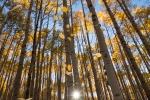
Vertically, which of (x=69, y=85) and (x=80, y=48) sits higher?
(x=80, y=48)

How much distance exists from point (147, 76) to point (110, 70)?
18197mm

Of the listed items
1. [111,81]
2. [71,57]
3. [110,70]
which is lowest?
[111,81]

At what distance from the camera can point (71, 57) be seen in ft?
12.2

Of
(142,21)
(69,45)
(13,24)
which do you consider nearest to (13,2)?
(13,24)

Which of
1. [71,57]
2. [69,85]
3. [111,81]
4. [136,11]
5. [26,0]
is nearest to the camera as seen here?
[111,81]

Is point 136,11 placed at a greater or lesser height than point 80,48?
greater

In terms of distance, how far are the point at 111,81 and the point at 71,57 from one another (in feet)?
6.16


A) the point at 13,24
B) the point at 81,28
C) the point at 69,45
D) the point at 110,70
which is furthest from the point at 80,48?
the point at 110,70

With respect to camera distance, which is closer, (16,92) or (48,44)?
(16,92)

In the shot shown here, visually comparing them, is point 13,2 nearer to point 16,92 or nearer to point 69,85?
point 16,92

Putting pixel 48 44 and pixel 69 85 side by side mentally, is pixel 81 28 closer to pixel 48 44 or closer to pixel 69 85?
pixel 48 44

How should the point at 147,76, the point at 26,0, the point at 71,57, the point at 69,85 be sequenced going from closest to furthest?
the point at 69,85, the point at 71,57, the point at 26,0, the point at 147,76

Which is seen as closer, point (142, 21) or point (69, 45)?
point (69, 45)

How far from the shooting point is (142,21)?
40.1ft
